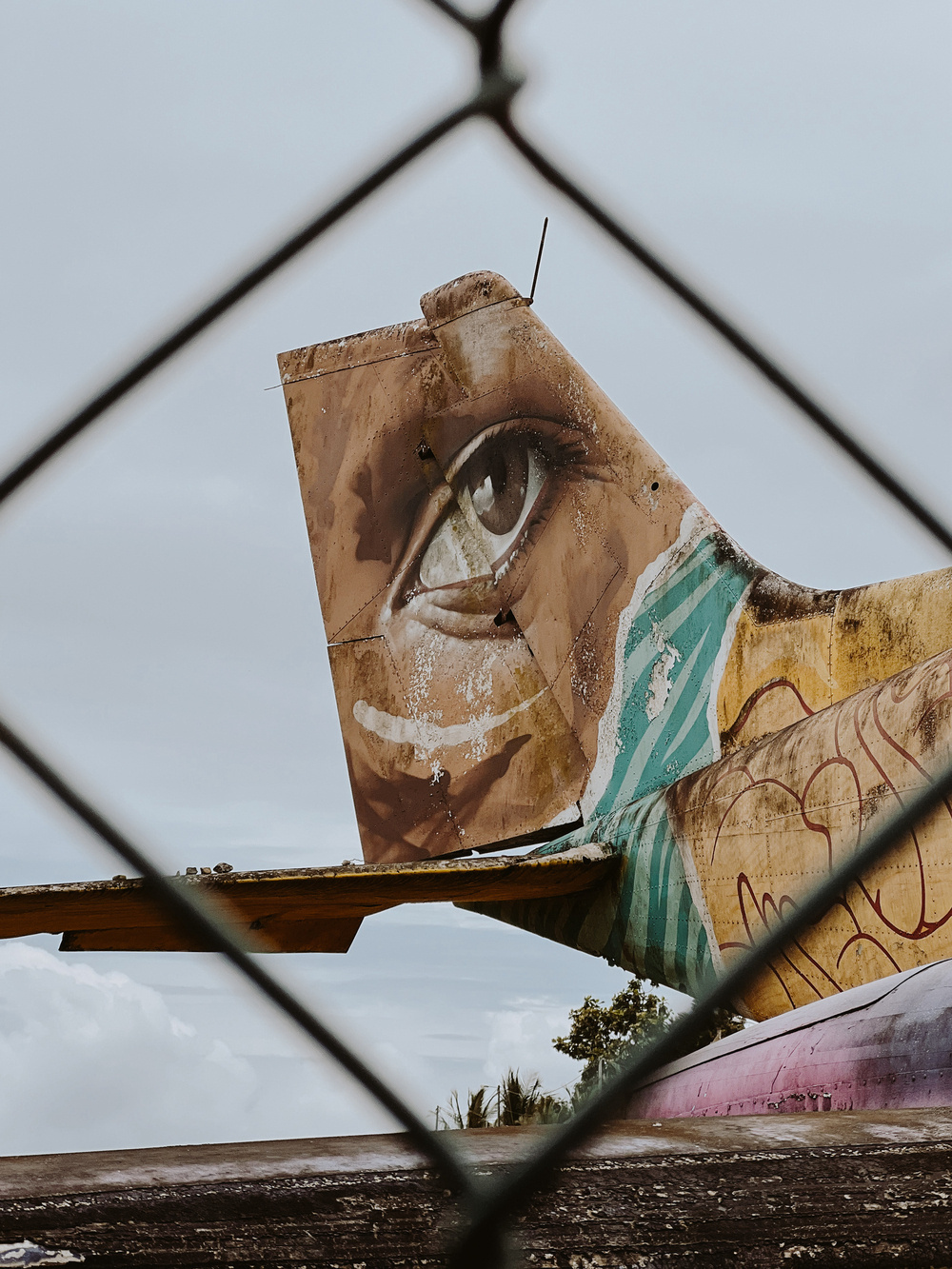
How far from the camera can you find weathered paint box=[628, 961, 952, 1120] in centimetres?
208

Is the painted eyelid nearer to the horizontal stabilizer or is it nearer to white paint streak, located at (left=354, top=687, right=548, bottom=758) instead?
white paint streak, located at (left=354, top=687, right=548, bottom=758)

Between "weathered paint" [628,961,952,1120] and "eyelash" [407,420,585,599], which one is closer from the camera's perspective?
"weathered paint" [628,961,952,1120]

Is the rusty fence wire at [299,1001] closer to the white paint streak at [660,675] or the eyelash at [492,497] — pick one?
the white paint streak at [660,675]

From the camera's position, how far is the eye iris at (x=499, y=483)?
7.14 metres

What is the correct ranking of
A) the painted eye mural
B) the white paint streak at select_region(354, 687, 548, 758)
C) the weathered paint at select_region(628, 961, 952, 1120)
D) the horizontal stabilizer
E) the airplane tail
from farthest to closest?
the white paint streak at select_region(354, 687, 548, 758) → the painted eye mural → the airplane tail → the horizontal stabilizer → the weathered paint at select_region(628, 961, 952, 1120)

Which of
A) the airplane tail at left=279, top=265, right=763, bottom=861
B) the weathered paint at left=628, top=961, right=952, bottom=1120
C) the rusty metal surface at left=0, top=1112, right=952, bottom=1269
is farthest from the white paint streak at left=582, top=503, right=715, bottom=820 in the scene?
the rusty metal surface at left=0, top=1112, right=952, bottom=1269

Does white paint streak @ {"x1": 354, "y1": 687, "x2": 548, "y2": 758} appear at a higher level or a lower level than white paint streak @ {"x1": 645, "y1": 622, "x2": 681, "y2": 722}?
higher

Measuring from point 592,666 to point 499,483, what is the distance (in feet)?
4.62

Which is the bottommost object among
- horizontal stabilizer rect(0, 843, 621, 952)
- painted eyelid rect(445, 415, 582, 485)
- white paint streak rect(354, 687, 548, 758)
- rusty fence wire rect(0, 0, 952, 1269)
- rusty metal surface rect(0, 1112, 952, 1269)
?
rusty metal surface rect(0, 1112, 952, 1269)

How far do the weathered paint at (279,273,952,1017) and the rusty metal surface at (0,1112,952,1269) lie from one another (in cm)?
326

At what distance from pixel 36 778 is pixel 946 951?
11.7 feet

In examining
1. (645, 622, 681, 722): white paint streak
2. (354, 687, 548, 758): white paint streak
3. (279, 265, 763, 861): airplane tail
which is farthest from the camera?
(354, 687, 548, 758): white paint streak

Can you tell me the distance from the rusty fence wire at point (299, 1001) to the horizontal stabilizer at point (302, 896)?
368cm

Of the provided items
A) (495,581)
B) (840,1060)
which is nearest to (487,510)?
(495,581)
